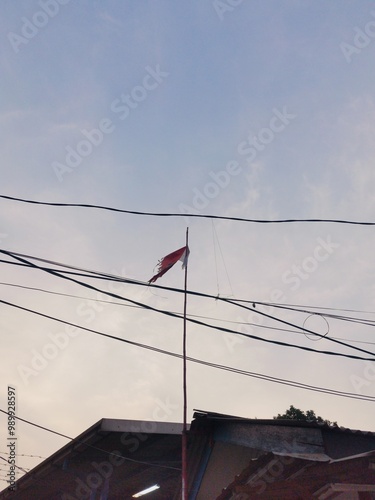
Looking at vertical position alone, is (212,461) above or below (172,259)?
below

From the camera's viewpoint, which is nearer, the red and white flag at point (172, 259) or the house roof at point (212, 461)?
the house roof at point (212, 461)

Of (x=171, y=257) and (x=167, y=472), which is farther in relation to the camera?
(x=167, y=472)

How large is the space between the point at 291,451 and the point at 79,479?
290 inches

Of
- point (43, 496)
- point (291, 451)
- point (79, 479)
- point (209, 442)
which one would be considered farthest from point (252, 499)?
point (43, 496)

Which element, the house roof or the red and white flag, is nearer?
the house roof

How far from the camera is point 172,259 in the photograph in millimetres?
11445

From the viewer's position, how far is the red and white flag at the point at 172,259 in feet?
36.7

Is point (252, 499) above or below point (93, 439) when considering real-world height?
below

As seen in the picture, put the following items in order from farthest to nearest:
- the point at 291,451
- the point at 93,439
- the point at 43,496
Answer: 1. the point at 43,496
2. the point at 93,439
3. the point at 291,451

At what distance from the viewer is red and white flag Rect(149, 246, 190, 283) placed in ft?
36.7

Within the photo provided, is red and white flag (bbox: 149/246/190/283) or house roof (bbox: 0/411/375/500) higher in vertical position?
red and white flag (bbox: 149/246/190/283)

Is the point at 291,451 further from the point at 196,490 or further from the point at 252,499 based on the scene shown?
the point at 196,490

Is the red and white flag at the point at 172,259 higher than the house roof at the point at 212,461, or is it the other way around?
the red and white flag at the point at 172,259

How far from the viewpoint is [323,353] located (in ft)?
33.2
